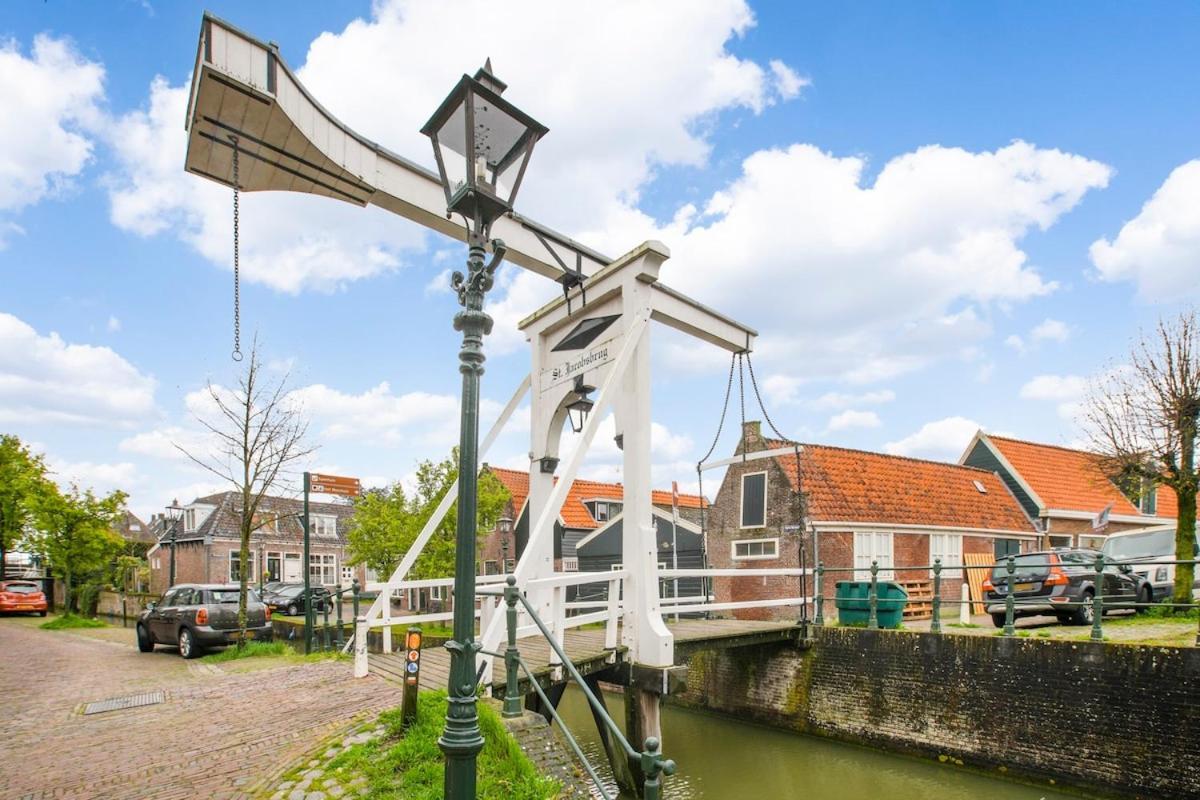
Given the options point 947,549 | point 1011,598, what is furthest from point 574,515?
point 1011,598

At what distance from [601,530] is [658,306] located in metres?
18.0

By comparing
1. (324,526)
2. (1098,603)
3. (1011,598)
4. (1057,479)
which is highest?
(1057,479)

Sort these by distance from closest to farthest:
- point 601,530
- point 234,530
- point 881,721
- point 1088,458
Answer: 1. point 881,721
2. point 1088,458
3. point 601,530
4. point 234,530

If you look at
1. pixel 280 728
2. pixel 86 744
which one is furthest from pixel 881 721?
pixel 86 744

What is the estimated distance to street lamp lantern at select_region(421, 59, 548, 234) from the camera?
387cm

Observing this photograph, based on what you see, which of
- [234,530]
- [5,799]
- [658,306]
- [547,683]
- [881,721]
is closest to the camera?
[5,799]

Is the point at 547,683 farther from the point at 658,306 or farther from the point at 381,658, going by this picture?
A: the point at 658,306

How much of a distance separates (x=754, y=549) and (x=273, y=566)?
30.2 metres

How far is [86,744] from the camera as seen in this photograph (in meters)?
6.36

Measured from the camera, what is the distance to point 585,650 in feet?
27.6

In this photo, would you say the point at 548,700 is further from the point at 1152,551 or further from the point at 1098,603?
the point at 1152,551

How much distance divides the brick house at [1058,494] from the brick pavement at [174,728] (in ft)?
75.6

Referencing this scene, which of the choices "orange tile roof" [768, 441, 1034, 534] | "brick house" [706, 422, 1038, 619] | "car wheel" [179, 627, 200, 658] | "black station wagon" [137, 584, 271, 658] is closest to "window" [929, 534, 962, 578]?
"brick house" [706, 422, 1038, 619]

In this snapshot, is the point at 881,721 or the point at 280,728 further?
the point at 881,721
